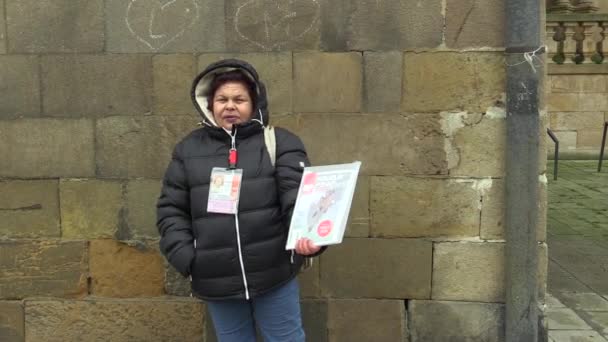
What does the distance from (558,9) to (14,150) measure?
13.7 metres

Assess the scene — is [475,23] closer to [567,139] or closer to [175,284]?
[175,284]

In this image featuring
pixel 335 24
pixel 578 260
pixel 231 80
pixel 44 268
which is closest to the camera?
pixel 231 80

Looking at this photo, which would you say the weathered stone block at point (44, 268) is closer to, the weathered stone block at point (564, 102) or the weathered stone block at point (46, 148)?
the weathered stone block at point (46, 148)

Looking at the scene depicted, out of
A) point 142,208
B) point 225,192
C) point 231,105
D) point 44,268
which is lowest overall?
point 44,268

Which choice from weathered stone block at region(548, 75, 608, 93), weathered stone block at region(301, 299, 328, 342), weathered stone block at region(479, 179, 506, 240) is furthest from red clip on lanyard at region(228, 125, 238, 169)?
weathered stone block at region(548, 75, 608, 93)

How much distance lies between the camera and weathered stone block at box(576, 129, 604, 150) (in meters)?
13.0

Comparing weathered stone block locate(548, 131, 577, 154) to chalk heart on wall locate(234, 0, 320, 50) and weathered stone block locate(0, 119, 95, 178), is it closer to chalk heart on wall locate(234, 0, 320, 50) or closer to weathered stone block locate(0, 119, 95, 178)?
chalk heart on wall locate(234, 0, 320, 50)

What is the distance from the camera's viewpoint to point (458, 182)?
3738mm

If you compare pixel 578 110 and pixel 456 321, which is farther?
pixel 578 110

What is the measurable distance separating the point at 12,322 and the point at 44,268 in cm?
42

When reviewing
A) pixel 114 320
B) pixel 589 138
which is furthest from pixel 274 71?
pixel 589 138

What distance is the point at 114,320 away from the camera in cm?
393

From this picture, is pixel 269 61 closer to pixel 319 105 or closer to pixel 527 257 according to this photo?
pixel 319 105

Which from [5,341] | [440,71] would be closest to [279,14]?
[440,71]
